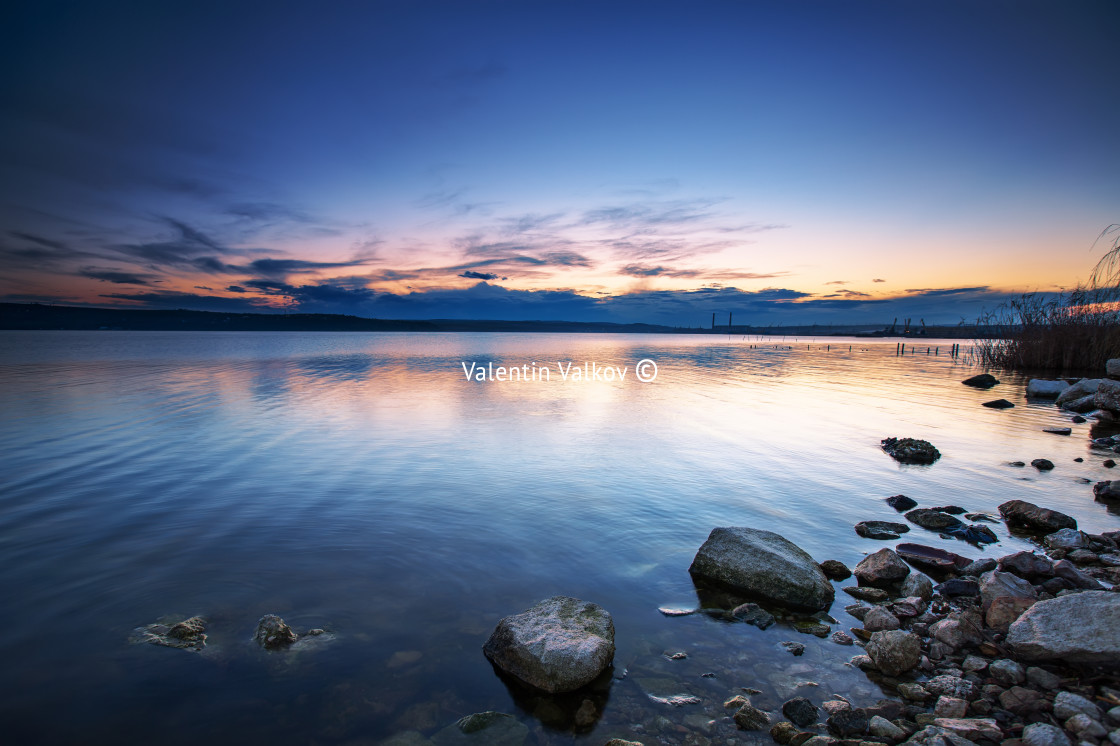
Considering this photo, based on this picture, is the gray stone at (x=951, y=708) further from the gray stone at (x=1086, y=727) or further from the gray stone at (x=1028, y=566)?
the gray stone at (x=1028, y=566)

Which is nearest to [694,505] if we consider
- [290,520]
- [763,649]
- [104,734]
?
[763,649]

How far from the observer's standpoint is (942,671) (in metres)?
4.87

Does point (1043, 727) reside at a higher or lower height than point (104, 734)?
higher

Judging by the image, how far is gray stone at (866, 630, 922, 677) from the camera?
4.92 m

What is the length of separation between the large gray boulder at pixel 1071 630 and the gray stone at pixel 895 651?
2.82ft

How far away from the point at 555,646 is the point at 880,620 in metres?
3.72

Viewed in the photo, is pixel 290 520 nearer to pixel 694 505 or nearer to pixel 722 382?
pixel 694 505

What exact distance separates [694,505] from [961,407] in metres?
19.9

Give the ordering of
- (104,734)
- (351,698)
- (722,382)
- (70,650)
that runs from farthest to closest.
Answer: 1. (722,382)
2. (70,650)
3. (351,698)
4. (104,734)

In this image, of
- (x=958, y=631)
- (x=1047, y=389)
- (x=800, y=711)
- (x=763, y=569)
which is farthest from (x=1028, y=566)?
(x=1047, y=389)

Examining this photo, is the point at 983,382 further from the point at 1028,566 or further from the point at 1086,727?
the point at 1086,727

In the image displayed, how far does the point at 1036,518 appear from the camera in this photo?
861 centimetres

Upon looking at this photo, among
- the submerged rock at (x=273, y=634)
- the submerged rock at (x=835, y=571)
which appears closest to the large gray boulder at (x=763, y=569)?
the submerged rock at (x=835, y=571)

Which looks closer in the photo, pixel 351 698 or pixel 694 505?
pixel 351 698
